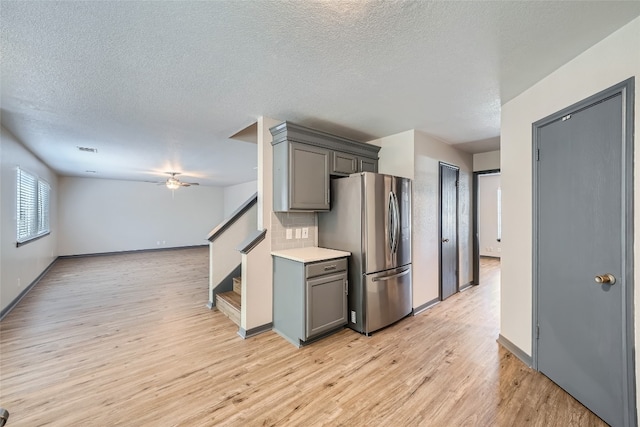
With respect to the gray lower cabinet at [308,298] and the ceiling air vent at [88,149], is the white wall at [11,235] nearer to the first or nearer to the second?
the ceiling air vent at [88,149]

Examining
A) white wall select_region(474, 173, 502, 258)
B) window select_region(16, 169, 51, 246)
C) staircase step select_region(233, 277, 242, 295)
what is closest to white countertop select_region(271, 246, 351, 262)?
staircase step select_region(233, 277, 242, 295)

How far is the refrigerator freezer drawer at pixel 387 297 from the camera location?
9.45ft

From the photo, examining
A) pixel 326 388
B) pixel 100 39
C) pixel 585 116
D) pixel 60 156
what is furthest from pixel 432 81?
pixel 60 156

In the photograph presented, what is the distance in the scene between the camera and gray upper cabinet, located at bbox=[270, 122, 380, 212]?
9.23ft

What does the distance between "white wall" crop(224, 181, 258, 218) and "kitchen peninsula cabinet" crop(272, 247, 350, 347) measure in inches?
251

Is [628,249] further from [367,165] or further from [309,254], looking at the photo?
[367,165]

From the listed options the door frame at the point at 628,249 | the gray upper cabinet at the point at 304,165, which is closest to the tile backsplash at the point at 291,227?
the gray upper cabinet at the point at 304,165

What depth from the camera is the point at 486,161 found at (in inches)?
185

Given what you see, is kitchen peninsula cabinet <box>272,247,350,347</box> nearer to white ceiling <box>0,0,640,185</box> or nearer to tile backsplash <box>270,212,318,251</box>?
tile backsplash <box>270,212,318,251</box>

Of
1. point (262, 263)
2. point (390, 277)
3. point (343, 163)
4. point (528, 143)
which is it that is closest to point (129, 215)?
point (262, 263)

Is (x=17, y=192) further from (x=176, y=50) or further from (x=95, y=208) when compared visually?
(x=95, y=208)

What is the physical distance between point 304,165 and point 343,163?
63 centimetres

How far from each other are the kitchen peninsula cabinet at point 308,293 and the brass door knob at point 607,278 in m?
1.97

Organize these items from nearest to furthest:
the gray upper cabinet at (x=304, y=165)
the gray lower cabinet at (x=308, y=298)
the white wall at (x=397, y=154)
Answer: the gray lower cabinet at (x=308, y=298) < the gray upper cabinet at (x=304, y=165) < the white wall at (x=397, y=154)
